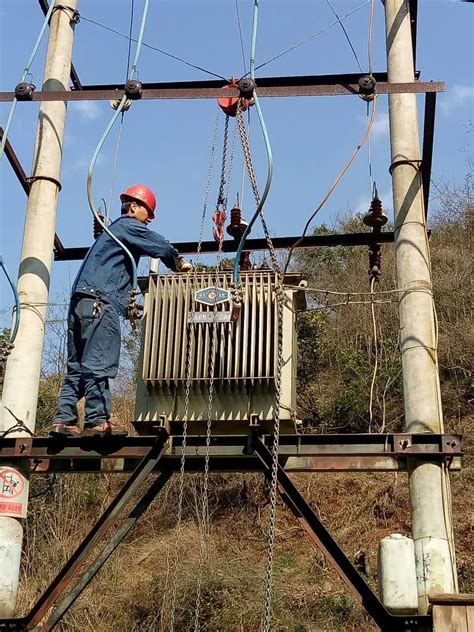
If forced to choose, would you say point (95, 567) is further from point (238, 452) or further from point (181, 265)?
point (181, 265)

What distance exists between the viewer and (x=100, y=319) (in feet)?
19.3

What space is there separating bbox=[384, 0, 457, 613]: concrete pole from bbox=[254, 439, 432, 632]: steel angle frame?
0.53 ft

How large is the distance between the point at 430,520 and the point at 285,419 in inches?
48.2

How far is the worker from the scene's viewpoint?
5.77m

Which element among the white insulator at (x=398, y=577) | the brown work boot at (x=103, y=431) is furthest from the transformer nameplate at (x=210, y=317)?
the white insulator at (x=398, y=577)

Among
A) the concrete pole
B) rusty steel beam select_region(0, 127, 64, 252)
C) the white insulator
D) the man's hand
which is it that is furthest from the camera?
rusty steel beam select_region(0, 127, 64, 252)

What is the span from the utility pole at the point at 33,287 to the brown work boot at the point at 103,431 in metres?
0.82

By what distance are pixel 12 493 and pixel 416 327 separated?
331 cm

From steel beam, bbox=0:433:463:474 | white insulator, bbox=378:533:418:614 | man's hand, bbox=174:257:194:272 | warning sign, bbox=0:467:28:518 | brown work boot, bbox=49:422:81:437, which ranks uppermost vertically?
man's hand, bbox=174:257:194:272

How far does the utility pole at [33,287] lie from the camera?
597 centimetres

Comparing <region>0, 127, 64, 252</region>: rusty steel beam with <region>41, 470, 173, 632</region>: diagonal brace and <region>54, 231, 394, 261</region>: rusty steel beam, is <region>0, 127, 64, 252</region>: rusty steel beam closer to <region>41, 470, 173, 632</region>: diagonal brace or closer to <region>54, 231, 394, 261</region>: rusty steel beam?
<region>54, 231, 394, 261</region>: rusty steel beam

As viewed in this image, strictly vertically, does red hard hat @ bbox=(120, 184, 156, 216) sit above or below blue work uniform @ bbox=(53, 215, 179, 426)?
above

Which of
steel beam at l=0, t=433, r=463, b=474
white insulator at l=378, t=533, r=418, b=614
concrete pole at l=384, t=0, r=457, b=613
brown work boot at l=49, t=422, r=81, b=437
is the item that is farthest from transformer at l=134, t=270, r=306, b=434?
white insulator at l=378, t=533, r=418, b=614

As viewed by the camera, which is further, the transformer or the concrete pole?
the transformer
